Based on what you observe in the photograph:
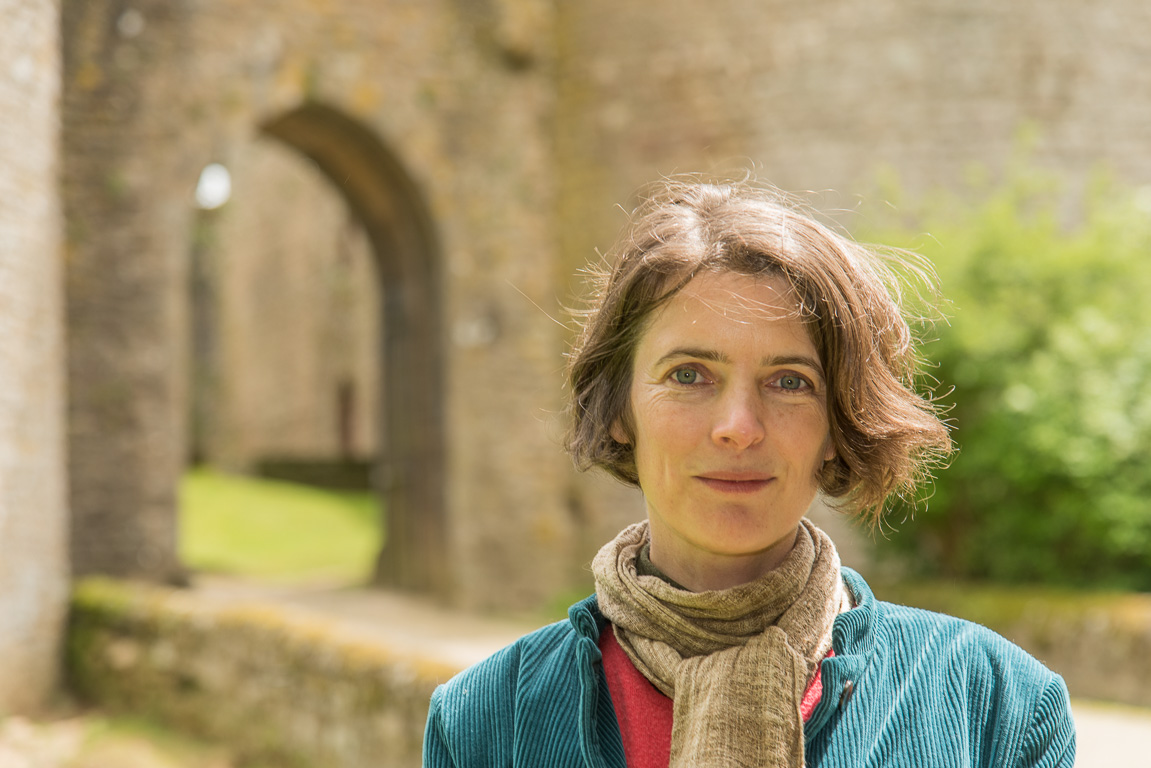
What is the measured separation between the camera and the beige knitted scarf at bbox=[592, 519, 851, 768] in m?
1.19

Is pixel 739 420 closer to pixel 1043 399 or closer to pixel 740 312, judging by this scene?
pixel 740 312

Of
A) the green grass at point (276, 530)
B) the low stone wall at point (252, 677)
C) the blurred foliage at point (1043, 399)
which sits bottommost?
the green grass at point (276, 530)

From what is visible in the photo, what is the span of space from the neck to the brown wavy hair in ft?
0.41

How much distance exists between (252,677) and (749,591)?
4591mm

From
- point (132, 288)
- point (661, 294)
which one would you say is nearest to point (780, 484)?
point (661, 294)

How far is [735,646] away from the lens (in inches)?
49.4

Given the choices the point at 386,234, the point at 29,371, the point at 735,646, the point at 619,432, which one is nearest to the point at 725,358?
the point at 619,432

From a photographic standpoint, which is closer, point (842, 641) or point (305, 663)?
point (842, 641)

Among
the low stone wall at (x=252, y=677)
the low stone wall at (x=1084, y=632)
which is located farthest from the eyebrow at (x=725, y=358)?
the low stone wall at (x=1084, y=632)

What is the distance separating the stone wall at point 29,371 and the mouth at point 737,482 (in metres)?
5.24

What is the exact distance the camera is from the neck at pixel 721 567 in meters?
1.32

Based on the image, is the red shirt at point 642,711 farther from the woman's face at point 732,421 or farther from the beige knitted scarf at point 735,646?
the woman's face at point 732,421

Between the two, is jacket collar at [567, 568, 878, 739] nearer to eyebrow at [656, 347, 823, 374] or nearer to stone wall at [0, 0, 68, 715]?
eyebrow at [656, 347, 823, 374]

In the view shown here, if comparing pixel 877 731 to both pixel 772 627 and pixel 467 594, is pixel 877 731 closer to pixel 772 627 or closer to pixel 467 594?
pixel 772 627
